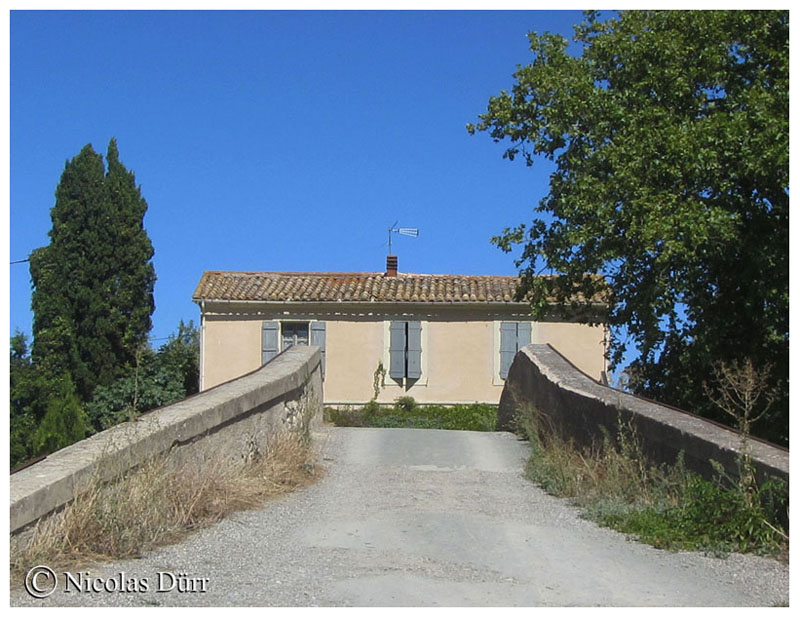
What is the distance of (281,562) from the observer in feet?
18.8

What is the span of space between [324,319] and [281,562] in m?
19.9

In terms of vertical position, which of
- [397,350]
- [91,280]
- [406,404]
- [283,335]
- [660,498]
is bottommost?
[406,404]

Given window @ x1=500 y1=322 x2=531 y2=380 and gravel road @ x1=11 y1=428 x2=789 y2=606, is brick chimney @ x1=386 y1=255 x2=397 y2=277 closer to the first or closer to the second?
window @ x1=500 y1=322 x2=531 y2=380

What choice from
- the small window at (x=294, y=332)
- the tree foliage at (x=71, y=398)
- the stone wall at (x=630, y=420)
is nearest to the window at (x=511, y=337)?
the small window at (x=294, y=332)

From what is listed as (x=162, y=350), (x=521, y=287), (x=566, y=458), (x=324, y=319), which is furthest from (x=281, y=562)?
(x=162, y=350)

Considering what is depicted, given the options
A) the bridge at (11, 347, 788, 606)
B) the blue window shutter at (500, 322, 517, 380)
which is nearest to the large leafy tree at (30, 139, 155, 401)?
the blue window shutter at (500, 322, 517, 380)

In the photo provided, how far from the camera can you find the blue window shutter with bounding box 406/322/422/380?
25.4 meters

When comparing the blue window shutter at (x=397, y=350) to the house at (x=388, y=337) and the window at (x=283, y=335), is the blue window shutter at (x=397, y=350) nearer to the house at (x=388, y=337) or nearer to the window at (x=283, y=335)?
the house at (x=388, y=337)

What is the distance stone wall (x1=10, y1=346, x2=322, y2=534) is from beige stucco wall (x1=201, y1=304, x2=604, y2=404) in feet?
44.2

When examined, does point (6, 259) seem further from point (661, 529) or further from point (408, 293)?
point (408, 293)

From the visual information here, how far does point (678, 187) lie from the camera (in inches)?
499

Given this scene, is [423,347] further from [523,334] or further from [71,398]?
[71,398]

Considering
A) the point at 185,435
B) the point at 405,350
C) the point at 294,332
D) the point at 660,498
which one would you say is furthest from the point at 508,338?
the point at 185,435

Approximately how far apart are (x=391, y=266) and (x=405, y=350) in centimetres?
309
